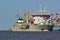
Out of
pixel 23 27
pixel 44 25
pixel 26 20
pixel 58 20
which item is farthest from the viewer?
pixel 58 20

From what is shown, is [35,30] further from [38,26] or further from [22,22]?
[22,22]

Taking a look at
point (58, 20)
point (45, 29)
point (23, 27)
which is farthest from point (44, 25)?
point (58, 20)

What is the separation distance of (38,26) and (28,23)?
1211 centimetres

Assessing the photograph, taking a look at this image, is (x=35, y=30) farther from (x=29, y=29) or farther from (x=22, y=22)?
(x=22, y=22)

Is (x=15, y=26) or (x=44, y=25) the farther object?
(x=15, y=26)

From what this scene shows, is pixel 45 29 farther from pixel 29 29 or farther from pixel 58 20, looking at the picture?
pixel 58 20

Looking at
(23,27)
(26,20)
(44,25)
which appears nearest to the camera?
(44,25)

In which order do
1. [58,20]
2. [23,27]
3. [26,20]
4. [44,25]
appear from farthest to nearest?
[58,20] < [26,20] < [23,27] < [44,25]

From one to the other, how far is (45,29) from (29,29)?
369 inches

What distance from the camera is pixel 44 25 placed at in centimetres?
13325

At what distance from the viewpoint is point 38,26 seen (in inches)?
5251

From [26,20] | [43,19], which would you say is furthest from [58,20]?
[43,19]

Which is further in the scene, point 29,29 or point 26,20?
point 26,20

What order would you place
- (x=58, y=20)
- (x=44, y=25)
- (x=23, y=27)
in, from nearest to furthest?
1. (x=44, y=25)
2. (x=23, y=27)
3. (x=58, y=20)
